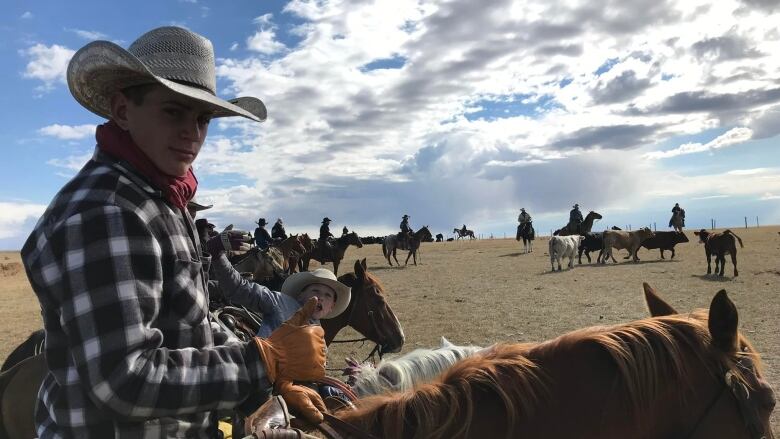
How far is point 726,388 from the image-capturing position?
5.90 feet

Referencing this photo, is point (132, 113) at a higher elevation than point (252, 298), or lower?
higher

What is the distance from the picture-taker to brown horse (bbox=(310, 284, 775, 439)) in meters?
1.73

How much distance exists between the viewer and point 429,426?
66.7 inches

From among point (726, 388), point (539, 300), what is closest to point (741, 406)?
point (726, 388)

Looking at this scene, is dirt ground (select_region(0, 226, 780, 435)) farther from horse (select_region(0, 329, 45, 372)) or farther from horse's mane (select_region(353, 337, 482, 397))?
horse (select_region(0, 329, 45, 372))

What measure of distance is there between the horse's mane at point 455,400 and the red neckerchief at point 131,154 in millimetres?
942

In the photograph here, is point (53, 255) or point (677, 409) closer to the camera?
point (53, 255)

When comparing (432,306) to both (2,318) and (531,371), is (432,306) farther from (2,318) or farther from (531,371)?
(531,371)

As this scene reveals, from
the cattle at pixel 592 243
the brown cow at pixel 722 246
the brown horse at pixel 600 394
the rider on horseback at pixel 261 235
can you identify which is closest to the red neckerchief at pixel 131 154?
the brown horse at pixel 600 394

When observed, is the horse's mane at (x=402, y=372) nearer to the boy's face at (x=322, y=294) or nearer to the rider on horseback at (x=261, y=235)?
the boy's face at (x=322, y=294)

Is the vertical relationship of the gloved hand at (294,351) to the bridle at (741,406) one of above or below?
above

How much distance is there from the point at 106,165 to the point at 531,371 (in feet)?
4.68

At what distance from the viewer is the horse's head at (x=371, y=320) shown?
22.0 feet

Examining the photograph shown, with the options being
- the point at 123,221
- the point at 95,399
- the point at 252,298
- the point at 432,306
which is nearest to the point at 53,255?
the point at 123,221
